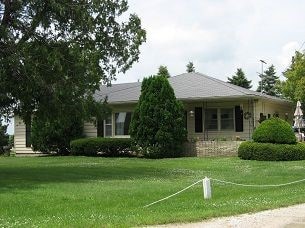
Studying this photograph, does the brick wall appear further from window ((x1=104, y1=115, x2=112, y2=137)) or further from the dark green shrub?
window ((x1=104, y1=115, x2=112, y2=137))

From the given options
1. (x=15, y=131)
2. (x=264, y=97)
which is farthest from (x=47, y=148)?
(x=264, y=97)

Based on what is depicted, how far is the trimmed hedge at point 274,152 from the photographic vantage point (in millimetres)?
25781

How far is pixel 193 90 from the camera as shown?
1284 inches

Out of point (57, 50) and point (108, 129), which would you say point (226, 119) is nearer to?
point (108, 129)

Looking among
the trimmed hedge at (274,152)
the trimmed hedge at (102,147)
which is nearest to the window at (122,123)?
the trimmed hedge at (102,147)

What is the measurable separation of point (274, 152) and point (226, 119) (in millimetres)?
6348

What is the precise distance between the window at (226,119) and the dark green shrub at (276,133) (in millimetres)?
4845

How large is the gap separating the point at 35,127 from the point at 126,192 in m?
21.2

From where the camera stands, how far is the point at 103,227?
8.99 metres

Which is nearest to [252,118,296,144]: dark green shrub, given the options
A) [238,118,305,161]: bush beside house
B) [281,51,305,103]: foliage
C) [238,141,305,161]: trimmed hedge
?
[238,118,305,161]: bush beside house

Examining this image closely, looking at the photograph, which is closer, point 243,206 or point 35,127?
point 243,206

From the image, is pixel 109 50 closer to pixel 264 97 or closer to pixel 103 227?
pixel 103 227

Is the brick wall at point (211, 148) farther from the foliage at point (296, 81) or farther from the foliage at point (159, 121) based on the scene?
the foliage at point (296, 81)

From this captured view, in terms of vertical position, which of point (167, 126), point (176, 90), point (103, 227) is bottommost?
point (103, 227)
